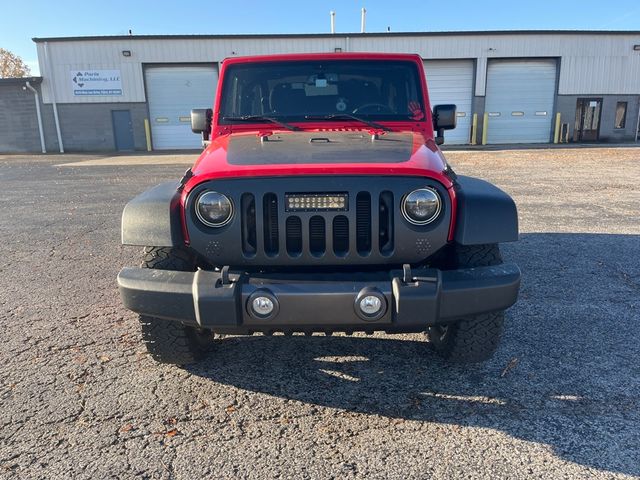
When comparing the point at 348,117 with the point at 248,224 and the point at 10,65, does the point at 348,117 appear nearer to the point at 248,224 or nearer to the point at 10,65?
the point at 248,224

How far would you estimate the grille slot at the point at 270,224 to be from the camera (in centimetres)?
255

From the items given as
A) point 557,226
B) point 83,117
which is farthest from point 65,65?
point 557,226

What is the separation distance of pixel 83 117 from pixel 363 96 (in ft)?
81.8

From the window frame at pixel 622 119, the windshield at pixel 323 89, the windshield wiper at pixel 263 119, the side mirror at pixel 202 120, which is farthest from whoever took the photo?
the window frame at pixel 622 119

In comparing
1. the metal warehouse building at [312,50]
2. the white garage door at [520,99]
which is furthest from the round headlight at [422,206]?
the white garage door at [520,99]

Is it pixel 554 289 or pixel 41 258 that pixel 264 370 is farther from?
pixel 41 258

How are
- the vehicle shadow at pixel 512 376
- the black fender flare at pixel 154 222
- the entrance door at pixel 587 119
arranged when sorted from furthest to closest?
the entrance door at pixel 587 119, the black fender flare at pixel 154 222, the vehicle shadow at pixel 512 376

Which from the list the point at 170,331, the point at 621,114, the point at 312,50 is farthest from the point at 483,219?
the point at 621,114

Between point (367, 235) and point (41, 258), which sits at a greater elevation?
point (367, 235)

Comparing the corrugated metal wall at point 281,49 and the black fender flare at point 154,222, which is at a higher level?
the corrugated metal wall at point 281,49

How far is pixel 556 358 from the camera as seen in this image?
3.17 metres

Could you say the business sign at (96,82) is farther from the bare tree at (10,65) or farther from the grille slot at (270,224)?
the bare tree at (10,65)

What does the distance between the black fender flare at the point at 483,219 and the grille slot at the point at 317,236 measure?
0.72 m

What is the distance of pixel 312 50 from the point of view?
77.5 ft
